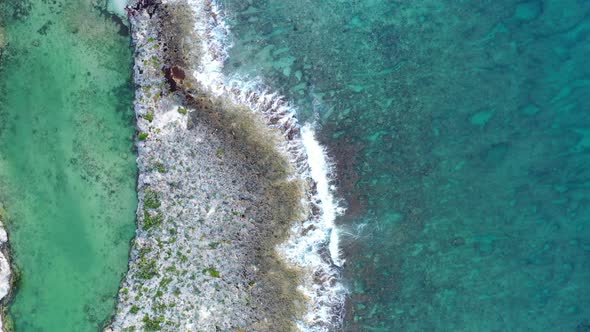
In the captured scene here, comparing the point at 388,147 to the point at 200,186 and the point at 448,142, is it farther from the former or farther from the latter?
the point at 200,186

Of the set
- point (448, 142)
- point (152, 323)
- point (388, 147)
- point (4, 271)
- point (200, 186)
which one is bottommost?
point (4, 271)

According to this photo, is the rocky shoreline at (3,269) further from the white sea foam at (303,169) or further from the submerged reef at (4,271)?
the white sea foam at (303,169)

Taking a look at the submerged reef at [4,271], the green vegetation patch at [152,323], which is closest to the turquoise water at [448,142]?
the green vegetation patch at [152,323]

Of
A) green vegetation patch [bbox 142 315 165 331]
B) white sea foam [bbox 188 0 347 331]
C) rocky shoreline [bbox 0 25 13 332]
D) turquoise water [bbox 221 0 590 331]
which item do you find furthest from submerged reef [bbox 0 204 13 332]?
turquoise water [bbox 221 0 590 331]

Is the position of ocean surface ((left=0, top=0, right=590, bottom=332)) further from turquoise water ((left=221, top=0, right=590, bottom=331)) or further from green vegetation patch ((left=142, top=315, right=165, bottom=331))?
green vegetation patch ((left=142, top=315, right=165, bottom=331))

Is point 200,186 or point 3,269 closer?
point 200,186

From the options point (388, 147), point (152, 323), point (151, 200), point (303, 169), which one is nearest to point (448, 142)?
point (388, 147)

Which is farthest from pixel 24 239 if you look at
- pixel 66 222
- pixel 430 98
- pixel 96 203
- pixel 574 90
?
pixel 574 90

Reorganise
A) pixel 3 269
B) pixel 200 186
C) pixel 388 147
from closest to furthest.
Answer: pixel 200 186 → pixel 3 269 → pixel 388 147

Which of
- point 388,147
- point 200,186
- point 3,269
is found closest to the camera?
point 200,186
